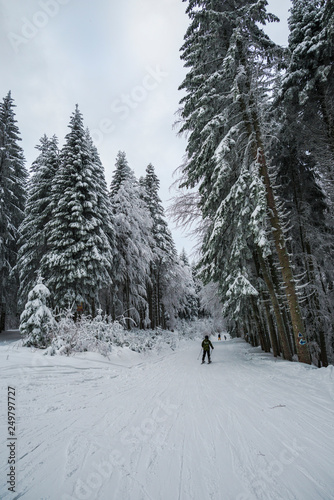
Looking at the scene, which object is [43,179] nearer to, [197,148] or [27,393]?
[197,148]

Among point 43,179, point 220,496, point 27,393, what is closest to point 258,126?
point 220,496

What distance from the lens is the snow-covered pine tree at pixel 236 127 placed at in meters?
8.27

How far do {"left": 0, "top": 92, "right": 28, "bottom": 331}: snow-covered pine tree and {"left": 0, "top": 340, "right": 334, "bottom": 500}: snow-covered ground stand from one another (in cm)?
1587

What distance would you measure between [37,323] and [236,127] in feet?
35.1

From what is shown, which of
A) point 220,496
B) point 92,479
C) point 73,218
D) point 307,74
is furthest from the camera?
point 73,218

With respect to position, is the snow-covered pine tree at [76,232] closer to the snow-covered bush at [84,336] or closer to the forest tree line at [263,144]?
the snow-covered bush at [84,336]

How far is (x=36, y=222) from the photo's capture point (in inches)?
677

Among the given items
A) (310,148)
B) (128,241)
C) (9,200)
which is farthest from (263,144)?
(9,200)

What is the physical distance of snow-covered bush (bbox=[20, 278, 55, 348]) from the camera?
8492mm

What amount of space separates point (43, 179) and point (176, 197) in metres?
12.1

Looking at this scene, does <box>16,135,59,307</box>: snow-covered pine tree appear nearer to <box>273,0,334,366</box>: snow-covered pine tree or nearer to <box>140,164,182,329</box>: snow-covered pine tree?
<box>140,164,182,329</box>: snow-covered pine tree

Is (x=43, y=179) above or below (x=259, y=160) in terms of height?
above

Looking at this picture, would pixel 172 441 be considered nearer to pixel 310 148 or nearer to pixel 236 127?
pixel 236 127

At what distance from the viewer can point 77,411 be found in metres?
4.02
